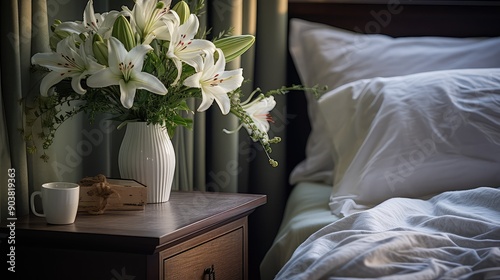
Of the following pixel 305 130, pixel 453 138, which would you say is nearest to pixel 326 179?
pixel 305 130

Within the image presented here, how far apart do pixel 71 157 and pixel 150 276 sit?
1.99 feet

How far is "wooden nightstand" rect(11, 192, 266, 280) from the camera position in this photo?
4.28ft

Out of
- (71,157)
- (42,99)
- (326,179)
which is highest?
(42,99)

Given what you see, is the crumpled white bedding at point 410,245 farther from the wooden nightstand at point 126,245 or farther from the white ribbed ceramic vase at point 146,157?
the white ribbed ceramic vase at point 146,157

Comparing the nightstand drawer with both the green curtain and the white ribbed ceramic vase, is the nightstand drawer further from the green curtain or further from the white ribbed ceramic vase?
the green curtain

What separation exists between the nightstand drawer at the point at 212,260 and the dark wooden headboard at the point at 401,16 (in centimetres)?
89

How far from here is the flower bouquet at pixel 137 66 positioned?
4.84 ft

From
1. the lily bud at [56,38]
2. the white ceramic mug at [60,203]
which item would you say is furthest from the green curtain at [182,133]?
the white ceramic mug at [60,203]

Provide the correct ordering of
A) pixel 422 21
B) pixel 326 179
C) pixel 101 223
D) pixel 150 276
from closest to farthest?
pixel 150 276 → pixel 101 223 → pixel 326 179 → pixel 422 21

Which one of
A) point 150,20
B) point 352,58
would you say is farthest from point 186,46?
point 352,58

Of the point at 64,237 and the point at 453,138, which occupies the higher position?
the point at 453,138

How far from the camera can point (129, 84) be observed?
1.48 m

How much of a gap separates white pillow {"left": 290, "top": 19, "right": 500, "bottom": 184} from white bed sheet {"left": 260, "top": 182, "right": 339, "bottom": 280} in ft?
0.74

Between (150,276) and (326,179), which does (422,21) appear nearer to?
(326,179)
